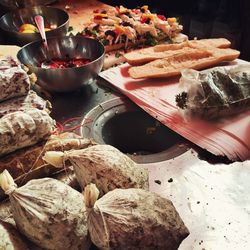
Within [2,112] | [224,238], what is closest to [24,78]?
[2,112]

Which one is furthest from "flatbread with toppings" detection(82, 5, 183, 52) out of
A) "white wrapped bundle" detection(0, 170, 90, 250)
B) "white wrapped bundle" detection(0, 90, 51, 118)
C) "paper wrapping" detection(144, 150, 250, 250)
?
"white wrapped bundle" detection(0, 170, 90, 250)

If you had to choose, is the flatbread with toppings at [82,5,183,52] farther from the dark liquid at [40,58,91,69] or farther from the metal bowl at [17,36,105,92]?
the dark liquid at [40,58,91,69]

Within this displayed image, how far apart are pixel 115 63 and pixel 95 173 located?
135 cm

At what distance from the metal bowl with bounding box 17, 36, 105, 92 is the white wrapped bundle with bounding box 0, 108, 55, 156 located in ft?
1.79

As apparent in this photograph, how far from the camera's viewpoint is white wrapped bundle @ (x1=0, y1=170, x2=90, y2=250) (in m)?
0.93

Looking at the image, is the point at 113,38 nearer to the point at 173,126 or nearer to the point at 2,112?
the point at 173,126

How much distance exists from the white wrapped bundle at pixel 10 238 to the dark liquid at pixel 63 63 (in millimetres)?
1100

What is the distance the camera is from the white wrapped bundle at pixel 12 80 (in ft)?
4.57

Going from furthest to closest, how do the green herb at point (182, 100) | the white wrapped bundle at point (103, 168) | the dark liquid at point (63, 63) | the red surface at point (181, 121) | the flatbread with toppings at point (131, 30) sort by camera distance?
1. the flatbread with toppings at point (131, 30)
2. the dark liquid at point (63, 63)
3. the green herb at point (182, 100)
4. the red surface at point (181, 121)
5. the white wrapped bundle at point (103, 168)

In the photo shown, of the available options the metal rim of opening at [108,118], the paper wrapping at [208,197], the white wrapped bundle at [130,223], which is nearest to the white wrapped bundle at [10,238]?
the white wrapped bundle at [130,223]

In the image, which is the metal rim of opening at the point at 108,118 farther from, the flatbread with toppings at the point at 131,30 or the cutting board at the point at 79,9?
the cutting board at the point at 79,9

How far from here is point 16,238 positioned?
0.96 meters

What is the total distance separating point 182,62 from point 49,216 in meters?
1.45

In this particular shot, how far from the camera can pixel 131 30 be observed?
2.38 metres
